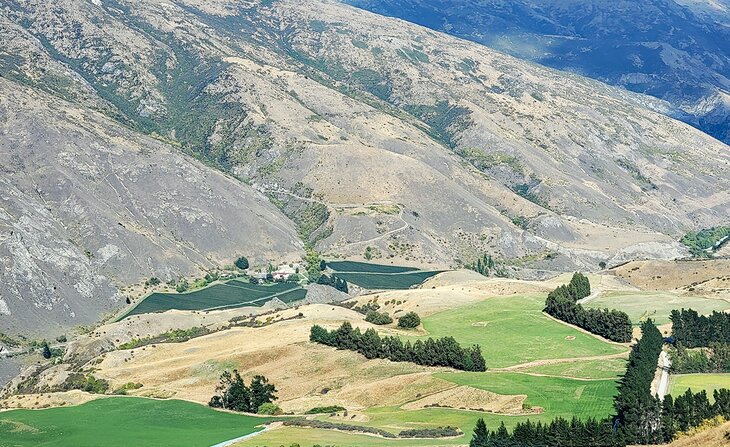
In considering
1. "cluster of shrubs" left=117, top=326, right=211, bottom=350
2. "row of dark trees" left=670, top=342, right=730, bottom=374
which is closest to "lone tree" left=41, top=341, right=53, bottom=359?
"cluster of shrubs" left=117, top=326, right=211, bottom=350

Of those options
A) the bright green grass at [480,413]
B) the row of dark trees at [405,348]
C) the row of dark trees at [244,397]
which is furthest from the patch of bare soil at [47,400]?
the bright green grass at [480,413]

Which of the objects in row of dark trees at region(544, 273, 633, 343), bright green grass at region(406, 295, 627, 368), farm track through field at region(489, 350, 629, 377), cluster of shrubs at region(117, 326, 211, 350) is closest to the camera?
farm track through field at region(489, 350, 629, 377)

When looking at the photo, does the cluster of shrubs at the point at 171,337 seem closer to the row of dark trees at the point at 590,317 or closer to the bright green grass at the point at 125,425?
the bright green grass at the point at 125,425

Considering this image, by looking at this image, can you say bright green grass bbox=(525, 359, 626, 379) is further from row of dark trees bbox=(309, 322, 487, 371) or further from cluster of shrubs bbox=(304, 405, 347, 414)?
cluster of shrubs bbox=(304, 405, 347, 414)

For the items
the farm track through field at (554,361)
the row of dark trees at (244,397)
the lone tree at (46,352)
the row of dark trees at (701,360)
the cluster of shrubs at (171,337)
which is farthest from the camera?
the lone tree at (46,352)

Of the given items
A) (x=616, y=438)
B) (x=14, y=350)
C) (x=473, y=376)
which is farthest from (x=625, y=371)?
(x=14, y=350)

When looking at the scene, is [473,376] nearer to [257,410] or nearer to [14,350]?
[257,410]
